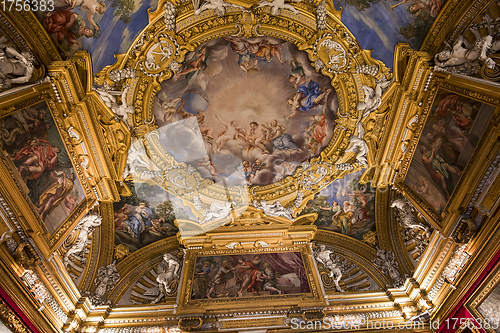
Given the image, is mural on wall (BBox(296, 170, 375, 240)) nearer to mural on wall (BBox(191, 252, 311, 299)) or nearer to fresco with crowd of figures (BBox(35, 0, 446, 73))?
mural on wall (BBox(191, 252, 311, 299))

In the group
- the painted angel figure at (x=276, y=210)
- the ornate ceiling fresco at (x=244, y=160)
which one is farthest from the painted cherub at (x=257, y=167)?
the painted angel figure at (x=276, y=210)

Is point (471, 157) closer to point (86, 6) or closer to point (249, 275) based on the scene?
point (249, 275)

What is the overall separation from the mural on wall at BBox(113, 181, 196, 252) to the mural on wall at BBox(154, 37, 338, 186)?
5.02 ft

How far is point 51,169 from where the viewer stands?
8.45m

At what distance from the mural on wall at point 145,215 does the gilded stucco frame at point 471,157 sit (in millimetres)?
7680

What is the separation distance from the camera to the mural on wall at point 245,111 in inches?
408

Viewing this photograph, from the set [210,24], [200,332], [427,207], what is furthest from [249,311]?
[210,24]

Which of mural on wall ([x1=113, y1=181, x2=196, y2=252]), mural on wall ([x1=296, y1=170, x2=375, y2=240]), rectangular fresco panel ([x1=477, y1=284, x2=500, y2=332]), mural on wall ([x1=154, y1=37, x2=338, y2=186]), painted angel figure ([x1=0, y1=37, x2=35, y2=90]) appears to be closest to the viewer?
painted angel figure ([x1=0, y1=37, x2=35, y2=90])

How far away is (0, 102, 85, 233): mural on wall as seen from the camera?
24.3 ft

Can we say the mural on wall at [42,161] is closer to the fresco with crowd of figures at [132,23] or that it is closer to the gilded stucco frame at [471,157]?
the fresco with crowd of figures at [132,23]

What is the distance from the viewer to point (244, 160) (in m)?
12.0

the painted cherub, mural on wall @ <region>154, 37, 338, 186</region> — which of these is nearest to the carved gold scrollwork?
mural on wall @ <region>154, 37, 338, 186</region>

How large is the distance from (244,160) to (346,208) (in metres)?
4.16

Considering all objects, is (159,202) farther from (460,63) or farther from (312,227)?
(460,63)
